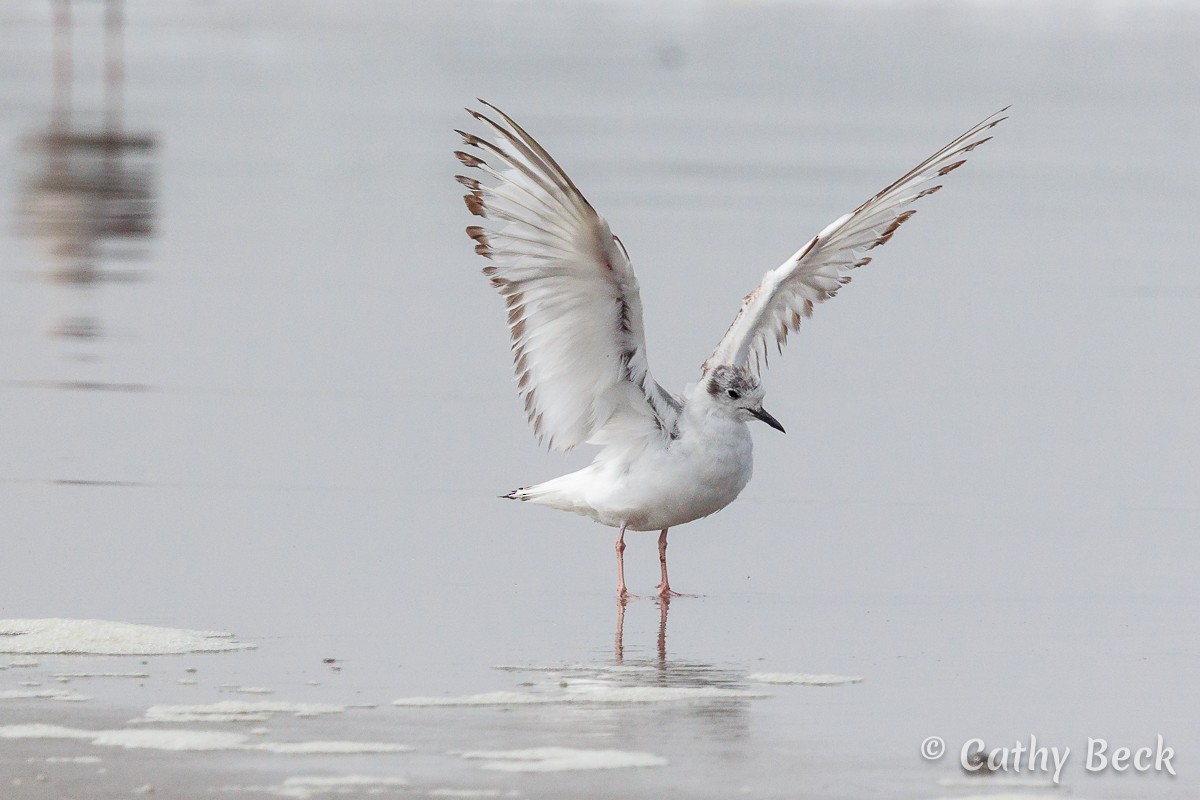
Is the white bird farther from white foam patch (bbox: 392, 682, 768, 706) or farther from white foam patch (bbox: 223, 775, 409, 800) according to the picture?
white foam patch (bbox: 223, 775, 409, 800)

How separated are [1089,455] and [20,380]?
563 cm

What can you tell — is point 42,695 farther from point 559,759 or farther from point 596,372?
point 596,372

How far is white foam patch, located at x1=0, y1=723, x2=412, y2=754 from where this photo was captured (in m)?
5.89

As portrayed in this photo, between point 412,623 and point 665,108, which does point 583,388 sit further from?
point 665,108

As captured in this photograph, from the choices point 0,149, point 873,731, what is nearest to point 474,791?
point 873,731

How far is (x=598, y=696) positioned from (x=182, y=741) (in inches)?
51.5

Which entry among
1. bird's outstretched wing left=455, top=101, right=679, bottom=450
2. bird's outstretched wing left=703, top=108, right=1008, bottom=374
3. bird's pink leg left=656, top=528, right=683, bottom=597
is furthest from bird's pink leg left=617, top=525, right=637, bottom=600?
bird's outstretched wing left=703, top=108, right=1008, bottom=374

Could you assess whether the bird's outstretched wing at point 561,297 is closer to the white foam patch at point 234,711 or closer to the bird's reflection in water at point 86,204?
the white foam patch at point 234,711

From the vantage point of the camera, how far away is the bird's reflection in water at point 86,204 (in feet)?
49.5

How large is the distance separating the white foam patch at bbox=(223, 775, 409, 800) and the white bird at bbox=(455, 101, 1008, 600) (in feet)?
8.65

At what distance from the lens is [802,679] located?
6902 millimetres

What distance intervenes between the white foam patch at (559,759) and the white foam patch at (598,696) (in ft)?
1.82

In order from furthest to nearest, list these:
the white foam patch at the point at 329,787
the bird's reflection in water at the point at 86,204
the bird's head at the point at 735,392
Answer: the bird's reflection in water at the point at 86,204
the bird's head at the point at 735,392
the white foam patch at the point at 329,787

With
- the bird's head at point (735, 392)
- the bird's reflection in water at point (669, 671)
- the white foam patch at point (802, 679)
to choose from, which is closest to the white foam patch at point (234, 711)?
the bird's reflection in water at point (669, 671)
